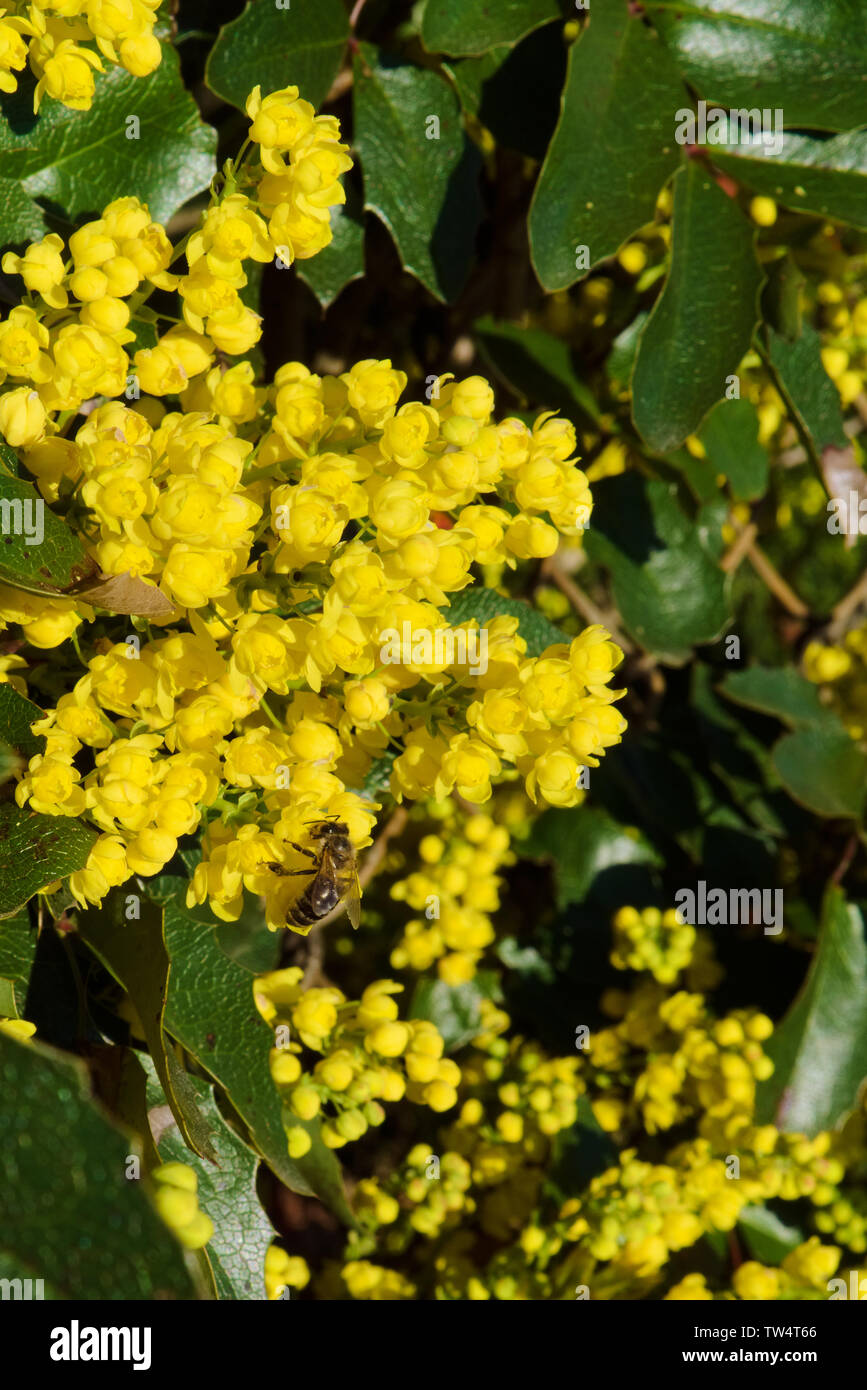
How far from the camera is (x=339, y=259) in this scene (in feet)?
5.20

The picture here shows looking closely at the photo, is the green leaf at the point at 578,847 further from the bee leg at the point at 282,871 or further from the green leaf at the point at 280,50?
the green leaf at the point at 280,50

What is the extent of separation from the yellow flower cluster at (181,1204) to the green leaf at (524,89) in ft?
4.20

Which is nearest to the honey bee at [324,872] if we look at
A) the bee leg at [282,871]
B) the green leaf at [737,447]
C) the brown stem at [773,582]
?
the bee leg at [282,871]

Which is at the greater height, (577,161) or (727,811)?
(577,161)

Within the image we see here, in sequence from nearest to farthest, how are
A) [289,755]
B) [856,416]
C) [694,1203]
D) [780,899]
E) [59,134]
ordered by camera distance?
[289,755] → [59,134] → [694,1203] → [780,899] → [856,416]

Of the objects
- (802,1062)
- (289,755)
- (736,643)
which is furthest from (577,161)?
(802,1062)

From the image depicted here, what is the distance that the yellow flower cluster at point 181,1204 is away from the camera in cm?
95

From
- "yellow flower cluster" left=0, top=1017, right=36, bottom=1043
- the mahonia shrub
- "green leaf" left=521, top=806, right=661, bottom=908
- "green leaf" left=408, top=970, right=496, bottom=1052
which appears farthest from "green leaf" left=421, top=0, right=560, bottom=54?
"green leaf" left=408, top=970, right=496, bottom=1052

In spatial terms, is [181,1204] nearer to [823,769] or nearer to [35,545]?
[35,545]

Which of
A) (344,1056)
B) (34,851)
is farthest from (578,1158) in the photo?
(34,851)

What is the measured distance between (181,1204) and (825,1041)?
4.72 ft

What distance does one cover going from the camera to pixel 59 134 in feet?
4.36

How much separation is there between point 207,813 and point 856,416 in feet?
7.01
